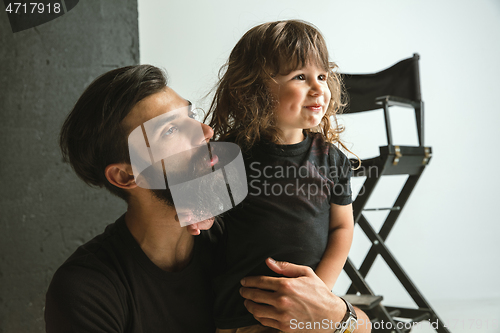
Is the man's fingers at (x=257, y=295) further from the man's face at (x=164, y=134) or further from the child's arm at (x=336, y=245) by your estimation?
the man's face at (x=164, y=134)

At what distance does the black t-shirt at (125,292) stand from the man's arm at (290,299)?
14cm

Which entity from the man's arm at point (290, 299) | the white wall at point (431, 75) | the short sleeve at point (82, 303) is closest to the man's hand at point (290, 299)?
the man's arm at point (290, 299)

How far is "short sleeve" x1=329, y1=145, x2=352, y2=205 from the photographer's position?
95cm

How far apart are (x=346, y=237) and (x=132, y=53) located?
42.9 inches

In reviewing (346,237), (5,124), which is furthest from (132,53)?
(346,237)

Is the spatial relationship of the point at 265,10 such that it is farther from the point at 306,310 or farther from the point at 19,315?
the point at 19,315

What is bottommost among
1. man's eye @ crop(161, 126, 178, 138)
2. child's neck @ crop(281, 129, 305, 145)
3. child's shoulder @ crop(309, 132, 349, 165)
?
child's shoulder @ crop(309, 132, 349, 165)

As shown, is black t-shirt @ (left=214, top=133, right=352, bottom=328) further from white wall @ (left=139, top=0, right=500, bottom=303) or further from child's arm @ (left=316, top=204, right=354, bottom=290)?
white wall @ (left=139, top=0, right=500, bottom=303)

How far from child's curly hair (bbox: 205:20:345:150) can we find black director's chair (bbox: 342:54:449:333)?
0.41 meters

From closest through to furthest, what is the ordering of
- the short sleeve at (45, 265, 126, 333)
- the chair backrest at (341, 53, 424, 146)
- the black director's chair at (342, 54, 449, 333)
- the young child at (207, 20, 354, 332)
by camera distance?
1. the short sleeve at (45, 265, 126, 333)
2. the young child at (207, 20, 354, 332)
3. the black director's chair at (342, 54, 449, 333)
4. the chair backrest at (341, 53, 424, 146)

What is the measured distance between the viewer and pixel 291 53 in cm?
86

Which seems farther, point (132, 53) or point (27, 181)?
point (132, 53)

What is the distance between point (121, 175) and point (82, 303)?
285 mm

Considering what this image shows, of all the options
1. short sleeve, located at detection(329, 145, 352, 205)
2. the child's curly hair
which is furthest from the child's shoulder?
the child's curly hair
